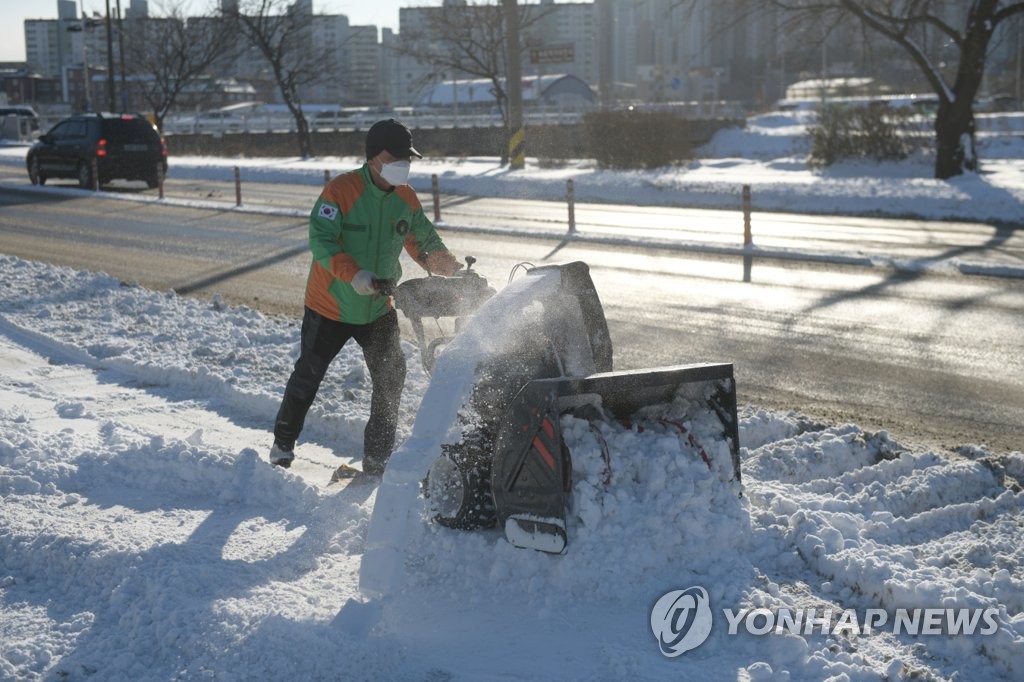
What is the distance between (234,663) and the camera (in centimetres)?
408

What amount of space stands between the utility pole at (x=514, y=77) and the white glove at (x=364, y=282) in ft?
88.7

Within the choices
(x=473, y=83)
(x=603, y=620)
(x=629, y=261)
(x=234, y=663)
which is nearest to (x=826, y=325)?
(x=629, y=261)

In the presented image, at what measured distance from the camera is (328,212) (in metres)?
5.66

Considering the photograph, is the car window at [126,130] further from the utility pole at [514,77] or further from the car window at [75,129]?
the utility pole at [514,77]

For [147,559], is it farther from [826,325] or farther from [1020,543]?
[826,325]

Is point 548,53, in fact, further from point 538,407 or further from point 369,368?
point 538,407

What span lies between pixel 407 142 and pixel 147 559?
7.66 feet

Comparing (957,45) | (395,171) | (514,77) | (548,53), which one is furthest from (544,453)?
Answer: (548,53)

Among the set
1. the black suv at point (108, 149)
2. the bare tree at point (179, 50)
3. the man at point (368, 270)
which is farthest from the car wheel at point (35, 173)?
the man at point (368, 270)

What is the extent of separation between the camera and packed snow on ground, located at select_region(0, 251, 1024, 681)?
13.5 ft

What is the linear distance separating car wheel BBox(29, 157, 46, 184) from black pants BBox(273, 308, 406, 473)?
87.1 feet

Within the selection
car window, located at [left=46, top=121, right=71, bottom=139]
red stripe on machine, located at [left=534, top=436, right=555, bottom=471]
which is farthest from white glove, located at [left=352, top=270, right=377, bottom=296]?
car window, located at [left=46, top=121, right=71, bottom=139]

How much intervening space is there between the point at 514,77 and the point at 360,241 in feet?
89.0

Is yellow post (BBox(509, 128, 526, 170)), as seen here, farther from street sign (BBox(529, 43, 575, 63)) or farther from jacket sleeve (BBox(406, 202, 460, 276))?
jacket sleeve (BBox(406, 202, 460, 276))
